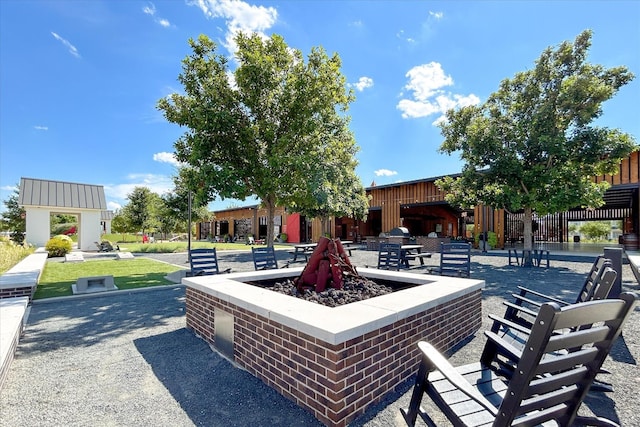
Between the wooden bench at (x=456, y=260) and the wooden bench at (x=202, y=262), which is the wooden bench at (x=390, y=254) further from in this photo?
the wooden bench at (x=202, y=262)

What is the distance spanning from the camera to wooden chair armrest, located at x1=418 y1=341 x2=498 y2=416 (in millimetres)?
1476

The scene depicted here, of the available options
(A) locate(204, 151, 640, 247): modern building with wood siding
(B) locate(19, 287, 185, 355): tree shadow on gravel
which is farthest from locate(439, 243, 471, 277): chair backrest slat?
(A) locate(204, 151, 640, 247): modern building with wood siding

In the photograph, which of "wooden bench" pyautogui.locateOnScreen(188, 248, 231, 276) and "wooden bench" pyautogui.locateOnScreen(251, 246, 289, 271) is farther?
"wooden bench" pyautogui.locateOnScreen(251, 246, 289, 271)

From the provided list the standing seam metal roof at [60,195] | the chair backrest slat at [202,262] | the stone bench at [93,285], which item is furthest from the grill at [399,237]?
the standing seam metal roof at [60,195]

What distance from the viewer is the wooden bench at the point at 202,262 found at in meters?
6.57

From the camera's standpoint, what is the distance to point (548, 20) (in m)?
8.95

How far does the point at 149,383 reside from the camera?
2.96 m

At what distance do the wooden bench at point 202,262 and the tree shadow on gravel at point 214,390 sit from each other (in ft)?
8.68

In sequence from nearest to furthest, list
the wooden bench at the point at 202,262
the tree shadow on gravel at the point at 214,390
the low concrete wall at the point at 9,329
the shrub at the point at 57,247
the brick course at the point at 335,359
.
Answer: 1. the brick course at the point at 335,359
2. the tree shadow on gravel at the point at 214,390
3. the low concrete wall at the point at 9,329
4. the wooden bench at the point at 202,262
5. the shrub at the point at 57,247

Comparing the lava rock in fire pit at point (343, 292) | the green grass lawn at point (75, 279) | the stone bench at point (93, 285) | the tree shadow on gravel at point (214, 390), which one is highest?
the lava rock in fire pit at point (343, 292)

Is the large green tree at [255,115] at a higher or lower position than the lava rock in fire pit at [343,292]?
higher

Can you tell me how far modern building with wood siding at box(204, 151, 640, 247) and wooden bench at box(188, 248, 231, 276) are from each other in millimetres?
16017

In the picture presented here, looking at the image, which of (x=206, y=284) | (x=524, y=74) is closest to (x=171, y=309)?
(x=206, y=284)

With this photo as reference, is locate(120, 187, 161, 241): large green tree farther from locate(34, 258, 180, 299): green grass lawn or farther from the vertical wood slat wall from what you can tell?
the vertical wood slat wall
